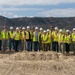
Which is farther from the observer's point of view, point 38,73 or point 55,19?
point 55,19

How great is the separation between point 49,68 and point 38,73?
1.00m

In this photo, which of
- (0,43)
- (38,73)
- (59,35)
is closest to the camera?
(38,73)

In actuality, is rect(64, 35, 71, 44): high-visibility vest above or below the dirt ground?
above

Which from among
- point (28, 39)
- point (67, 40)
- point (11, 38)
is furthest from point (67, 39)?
point (11, 38)

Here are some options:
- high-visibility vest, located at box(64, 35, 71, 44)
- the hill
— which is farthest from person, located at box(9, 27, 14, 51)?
the hill

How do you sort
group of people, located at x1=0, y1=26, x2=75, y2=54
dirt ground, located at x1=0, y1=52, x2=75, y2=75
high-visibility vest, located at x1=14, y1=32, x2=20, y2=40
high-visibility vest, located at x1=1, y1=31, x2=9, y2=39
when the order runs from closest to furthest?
dirt ground, located at x1=0, y1=52, x2=75, y2=75, group of people, located at x1=0, y1=26, x2=75, y2=54, high-visibility vest, located at x1=14, y1=32, x2=20, y2=40, high-visibility vest, located at x1=1, y1=31, x2=9, y2=39

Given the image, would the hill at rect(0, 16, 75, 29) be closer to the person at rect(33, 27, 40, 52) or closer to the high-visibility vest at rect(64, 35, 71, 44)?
the person at rect(33, 27, 40, 52)

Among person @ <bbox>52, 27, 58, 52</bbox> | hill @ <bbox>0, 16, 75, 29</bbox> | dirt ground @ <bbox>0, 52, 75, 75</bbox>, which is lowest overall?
dirt ground @ <bbox>0, 52, 75, 75</bbox>

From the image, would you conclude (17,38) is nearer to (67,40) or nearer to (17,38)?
(17,38)

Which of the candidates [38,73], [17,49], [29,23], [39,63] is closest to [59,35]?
[17,49]

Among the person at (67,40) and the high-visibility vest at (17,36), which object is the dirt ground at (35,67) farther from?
the high-visibility vest at (17,36)

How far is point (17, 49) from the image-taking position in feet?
88.9

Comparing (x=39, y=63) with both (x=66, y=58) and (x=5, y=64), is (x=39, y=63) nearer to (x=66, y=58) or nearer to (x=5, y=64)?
(x=5, y=64)

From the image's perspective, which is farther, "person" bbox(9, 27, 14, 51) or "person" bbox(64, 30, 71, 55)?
"person" bbox(9, 27, 14, 51)
